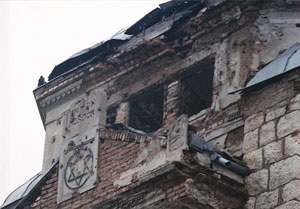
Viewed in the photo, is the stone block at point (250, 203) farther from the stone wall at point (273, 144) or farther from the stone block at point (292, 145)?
the stone block at point (292, 145)

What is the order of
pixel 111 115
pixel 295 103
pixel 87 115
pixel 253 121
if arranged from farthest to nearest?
1. pixel 111 115
2. pixel 87 115
3. pixel 253 121
4. pixel 295 103

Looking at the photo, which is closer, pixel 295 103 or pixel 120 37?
pixel 295 103

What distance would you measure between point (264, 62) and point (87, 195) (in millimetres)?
3548

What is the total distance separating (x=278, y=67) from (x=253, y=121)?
0.86m

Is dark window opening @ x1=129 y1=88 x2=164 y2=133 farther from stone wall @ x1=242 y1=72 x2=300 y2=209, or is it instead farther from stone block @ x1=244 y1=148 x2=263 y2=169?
stone block @ x1=244 y1=148 x2=263 y2=169

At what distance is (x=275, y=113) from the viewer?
50.2ft

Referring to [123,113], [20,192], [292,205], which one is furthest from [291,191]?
[20,192]

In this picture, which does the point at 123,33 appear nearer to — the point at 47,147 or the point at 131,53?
the point at 131,53

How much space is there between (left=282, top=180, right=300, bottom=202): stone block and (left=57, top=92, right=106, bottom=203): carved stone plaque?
277cm

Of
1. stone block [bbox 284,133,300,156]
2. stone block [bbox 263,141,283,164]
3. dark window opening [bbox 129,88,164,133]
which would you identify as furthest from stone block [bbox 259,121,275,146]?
dark window opening [bbox 129,88,164,133]

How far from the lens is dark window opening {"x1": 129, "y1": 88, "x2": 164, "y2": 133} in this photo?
19109 mm

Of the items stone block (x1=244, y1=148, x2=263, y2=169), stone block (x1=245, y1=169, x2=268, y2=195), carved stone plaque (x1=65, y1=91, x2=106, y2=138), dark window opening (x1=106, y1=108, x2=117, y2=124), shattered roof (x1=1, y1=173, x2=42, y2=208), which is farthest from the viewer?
shattered roof (x1=1, y1=173, x2=42, y2=208)

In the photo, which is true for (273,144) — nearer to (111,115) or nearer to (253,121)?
(253,121)

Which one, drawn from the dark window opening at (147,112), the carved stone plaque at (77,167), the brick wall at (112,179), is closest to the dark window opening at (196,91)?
the dark window opening at (147,112)
